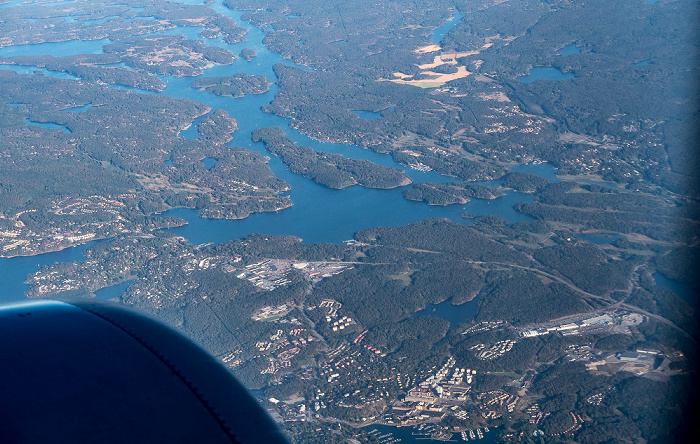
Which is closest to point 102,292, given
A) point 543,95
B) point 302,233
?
point 302,233

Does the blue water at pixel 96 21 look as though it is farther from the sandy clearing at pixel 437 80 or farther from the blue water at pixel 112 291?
the blue water at pixel 112 291

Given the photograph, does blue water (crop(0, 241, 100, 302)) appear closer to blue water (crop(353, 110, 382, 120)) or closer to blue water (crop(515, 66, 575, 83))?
blue water (crop(353, 110, 382, 120))

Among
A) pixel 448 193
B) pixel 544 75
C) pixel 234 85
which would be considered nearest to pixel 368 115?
pixel 234 85

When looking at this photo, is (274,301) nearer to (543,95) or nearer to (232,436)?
(232,436)

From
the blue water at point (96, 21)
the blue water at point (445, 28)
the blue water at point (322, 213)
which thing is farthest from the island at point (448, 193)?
the blue water at point (96, 21)

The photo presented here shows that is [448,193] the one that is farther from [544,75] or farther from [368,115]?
[544,75]

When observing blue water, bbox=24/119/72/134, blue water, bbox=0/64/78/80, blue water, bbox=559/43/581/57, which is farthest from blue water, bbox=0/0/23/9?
blue water, bbox=559/43/581/57

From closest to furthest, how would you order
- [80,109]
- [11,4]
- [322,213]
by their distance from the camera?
[322,213], [80,109], [11,4]
